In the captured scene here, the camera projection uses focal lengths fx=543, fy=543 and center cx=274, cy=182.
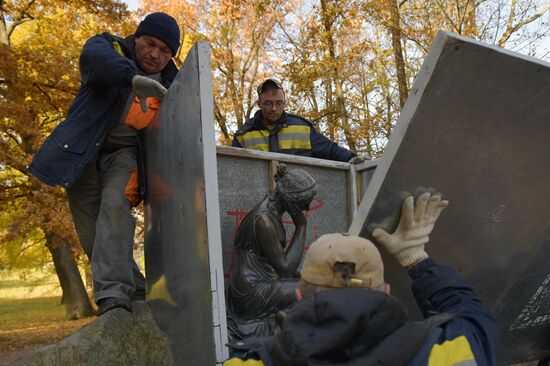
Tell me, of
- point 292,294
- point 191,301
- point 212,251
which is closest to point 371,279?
point 212,251

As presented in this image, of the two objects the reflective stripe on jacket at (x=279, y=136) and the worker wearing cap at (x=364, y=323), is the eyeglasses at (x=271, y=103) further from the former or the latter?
the worker wearing cap at (x=364, y=323)

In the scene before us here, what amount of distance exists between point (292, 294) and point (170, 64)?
5.74 feet

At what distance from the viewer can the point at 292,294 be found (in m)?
3.20

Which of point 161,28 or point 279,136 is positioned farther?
point 279,136

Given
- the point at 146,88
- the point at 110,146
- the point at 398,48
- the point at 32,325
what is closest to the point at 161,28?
the point at 146,88

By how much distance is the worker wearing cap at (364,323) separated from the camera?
1.15 m

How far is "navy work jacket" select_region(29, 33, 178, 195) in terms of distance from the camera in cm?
311

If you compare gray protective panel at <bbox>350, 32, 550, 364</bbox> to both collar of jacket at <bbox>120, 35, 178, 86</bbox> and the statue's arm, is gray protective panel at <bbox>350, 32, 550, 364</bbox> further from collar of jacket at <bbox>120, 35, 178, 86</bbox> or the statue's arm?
collar of jacket at <bbox>120, 35, 178, 86</bbox>

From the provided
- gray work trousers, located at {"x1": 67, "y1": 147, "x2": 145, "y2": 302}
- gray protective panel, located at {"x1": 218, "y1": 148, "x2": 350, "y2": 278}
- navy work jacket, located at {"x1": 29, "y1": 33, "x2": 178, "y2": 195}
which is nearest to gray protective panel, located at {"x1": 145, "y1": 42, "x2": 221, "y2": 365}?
gray work trousers, located at {"x1": 67, "y1": 147, "x2": 145, "y2": 302}

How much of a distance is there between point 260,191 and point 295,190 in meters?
0.79

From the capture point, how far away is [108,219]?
328 centimetres

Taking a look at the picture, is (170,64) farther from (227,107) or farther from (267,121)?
(227,107)

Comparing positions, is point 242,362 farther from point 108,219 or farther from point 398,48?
point 398,48

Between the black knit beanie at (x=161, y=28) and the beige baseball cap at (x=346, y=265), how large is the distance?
2.50 metres
